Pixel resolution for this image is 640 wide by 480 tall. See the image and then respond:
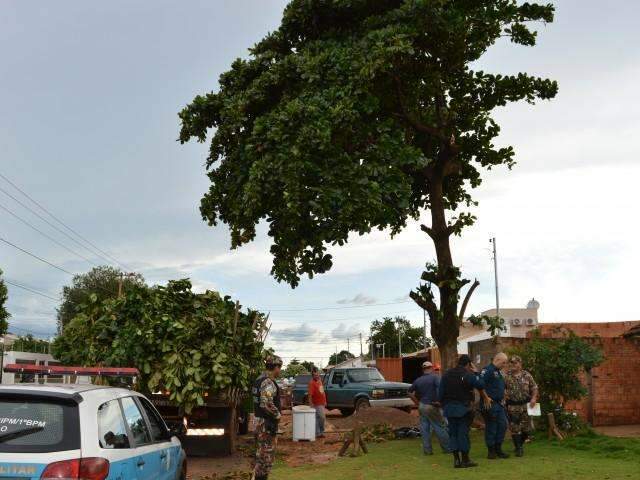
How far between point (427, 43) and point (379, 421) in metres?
11.8

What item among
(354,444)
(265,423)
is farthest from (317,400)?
(265,423)

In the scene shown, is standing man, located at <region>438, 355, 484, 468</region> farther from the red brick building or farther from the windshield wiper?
the windshield wiper

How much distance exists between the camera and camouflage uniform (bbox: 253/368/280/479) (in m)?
10.5

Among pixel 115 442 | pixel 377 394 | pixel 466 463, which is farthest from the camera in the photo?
pixel 377 394

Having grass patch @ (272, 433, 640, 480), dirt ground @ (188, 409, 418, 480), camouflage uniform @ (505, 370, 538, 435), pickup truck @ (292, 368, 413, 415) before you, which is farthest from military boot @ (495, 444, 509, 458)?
pickup truck @ (292, 368, 413, 415)

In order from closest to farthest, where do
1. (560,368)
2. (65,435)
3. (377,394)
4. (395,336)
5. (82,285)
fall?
(65,435) < (560,368) < (377,394) < (82,285) < (395,336)

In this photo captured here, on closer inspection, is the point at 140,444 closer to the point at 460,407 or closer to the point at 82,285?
the point at 460,407

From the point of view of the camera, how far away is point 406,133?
712 inches

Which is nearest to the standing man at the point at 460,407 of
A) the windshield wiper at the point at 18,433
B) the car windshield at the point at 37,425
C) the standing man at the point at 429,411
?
the standing man at the point at 429,411

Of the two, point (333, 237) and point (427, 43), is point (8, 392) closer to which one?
point (333, 237)

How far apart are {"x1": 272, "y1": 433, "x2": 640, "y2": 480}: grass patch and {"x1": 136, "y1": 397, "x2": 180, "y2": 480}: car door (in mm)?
5217

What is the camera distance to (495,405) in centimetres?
1308

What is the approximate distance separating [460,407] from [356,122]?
251 inches

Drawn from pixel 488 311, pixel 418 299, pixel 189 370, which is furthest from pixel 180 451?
pixel 488 311
